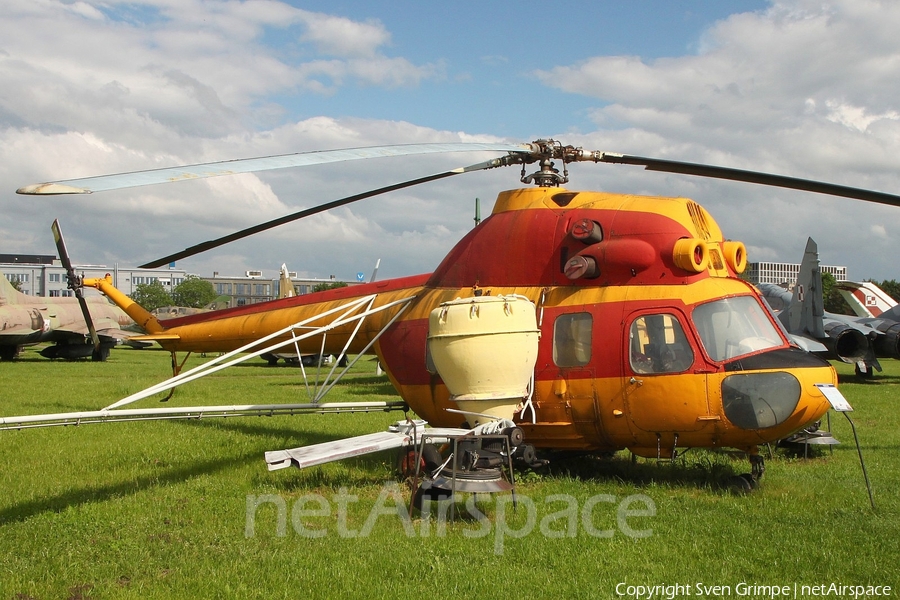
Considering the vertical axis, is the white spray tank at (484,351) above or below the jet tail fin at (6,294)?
below

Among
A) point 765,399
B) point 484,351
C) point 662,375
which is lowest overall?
point 765,399

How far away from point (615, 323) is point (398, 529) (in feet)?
10.3

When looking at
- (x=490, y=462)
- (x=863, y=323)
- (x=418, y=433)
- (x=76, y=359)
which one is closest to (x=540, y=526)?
(x=490, y=462)

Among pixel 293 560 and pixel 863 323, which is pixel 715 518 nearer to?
pixel 293 560

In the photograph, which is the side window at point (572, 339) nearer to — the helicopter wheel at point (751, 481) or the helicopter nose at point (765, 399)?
the helicopter nose at point (765, 399)

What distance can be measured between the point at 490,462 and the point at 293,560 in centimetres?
191

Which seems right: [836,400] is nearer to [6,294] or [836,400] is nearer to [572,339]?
[572,339]

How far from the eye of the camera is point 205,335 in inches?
457

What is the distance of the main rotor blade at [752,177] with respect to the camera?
→ 318 inches

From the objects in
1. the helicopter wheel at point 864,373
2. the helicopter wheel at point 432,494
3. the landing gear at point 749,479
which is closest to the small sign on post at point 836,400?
the landing gear at point 749,479

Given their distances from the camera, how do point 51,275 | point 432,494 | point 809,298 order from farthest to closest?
point 51,275, point 809,298, point 432,494

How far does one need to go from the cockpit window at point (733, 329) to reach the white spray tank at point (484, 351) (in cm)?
181

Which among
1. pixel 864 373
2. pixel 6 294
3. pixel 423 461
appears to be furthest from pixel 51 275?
pixel 423 461
